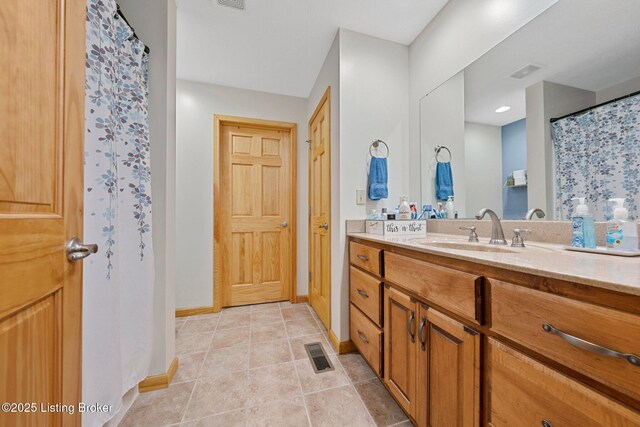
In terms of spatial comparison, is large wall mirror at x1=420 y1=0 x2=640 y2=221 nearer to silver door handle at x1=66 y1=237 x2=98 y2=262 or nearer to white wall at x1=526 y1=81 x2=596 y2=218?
white wall at x1=526 y1=81 x2=596 y2=218

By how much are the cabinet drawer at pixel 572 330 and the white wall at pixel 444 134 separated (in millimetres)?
1106

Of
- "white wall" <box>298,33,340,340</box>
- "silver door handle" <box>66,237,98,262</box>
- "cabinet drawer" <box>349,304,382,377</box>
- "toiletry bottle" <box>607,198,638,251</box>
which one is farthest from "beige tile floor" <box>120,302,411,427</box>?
"toiletry bottle" <box>607,198,638,251</box>

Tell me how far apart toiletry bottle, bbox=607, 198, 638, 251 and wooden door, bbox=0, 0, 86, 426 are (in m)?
1.63

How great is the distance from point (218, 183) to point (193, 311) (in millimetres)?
1348

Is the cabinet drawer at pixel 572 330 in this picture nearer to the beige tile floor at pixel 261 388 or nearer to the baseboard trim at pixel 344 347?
the beige tile floor at pixel 261 388

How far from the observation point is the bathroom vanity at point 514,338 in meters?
0.43

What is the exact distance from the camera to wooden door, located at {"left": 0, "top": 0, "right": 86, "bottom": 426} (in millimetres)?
452

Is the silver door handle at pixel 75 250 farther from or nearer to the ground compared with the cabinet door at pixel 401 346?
farther from the ground

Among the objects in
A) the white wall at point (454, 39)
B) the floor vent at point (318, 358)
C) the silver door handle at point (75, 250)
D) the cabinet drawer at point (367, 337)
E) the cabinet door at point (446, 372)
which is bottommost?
the floor vent at point (318, 358)

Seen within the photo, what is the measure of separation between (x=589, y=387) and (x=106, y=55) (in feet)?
6.05

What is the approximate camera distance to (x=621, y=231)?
0.77 meters

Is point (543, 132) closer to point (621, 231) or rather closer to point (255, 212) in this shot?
point (621, 231)

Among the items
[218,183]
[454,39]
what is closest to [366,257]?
[454,39]

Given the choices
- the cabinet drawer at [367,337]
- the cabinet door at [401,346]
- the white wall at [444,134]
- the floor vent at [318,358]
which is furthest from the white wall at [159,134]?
the white wall at [444,134]
